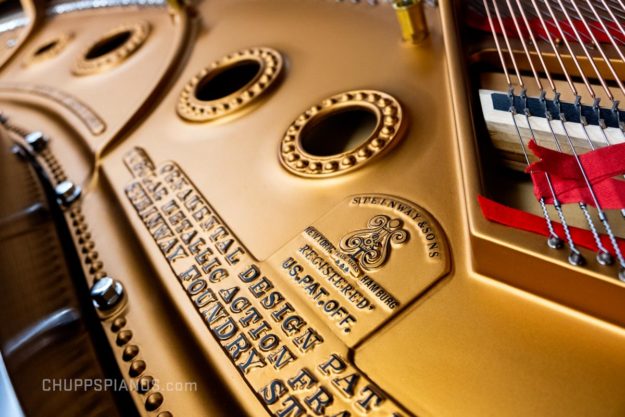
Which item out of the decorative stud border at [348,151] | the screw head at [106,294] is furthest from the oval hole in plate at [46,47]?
the screw head at [106,294]

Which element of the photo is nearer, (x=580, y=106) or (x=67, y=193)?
(x=580, y=106)

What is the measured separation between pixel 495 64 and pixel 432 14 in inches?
15.4

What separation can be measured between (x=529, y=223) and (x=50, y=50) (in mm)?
2216

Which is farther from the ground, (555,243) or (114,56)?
(114,56)

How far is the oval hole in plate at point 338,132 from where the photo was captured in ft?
4.75

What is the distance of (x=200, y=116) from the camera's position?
5.24 feet

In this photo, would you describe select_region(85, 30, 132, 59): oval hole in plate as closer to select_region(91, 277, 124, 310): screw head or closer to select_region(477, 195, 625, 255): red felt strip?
select_region(91, 277, 124, 310): screw head

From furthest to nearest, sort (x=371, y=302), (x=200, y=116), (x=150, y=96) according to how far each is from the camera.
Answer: (x=150, y=96) < (x=200, y=116) < (x=371, y=302)

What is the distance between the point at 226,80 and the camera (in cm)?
187

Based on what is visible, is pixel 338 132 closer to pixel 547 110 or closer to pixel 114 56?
pixel 547 110

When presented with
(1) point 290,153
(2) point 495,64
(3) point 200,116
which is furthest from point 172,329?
(2) point 495,64

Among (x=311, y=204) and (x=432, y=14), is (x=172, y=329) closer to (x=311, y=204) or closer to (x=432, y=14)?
(x=311, y=204)

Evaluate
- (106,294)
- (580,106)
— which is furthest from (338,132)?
(106,294)

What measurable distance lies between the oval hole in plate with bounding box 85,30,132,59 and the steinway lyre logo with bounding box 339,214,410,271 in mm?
1653
